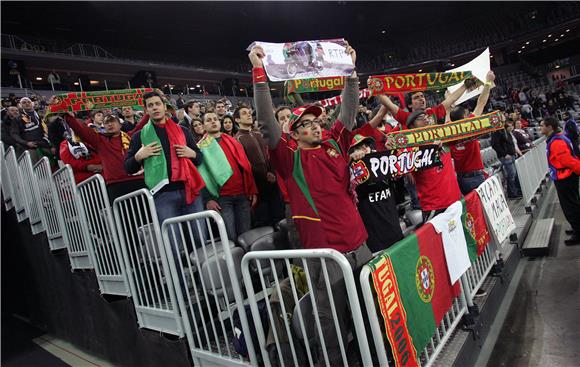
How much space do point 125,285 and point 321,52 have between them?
8.83ft

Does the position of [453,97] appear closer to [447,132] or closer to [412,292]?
[447,132]

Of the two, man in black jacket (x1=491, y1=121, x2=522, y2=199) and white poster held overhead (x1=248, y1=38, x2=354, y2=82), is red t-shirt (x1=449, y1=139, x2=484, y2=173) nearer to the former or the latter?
white poster held overhead (x1=248, y1=38, x2=354, y2=82)

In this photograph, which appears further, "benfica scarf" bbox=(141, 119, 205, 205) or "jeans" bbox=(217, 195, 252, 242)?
"jeans" bbox=(217, 195, 252, 242)

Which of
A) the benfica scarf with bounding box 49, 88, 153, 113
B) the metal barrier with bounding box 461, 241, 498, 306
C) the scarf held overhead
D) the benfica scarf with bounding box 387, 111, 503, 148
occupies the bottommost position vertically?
the metal barrier with bounding box 461, 241, 498, 306

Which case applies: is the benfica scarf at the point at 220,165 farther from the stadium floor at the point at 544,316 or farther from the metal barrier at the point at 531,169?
the metal barrier at the point at 531,169

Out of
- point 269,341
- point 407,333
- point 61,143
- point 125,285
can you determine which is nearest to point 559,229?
point 407,333

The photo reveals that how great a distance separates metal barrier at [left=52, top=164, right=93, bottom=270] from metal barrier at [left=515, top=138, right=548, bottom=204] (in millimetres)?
6829

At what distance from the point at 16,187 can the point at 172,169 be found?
12.1 ft

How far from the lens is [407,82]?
12.7 ft

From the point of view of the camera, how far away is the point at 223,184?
12.5 ft

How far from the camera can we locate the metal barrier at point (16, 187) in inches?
218

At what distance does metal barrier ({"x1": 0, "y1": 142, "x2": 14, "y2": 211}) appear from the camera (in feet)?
19.7

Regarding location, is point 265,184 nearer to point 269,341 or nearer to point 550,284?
point 269,341

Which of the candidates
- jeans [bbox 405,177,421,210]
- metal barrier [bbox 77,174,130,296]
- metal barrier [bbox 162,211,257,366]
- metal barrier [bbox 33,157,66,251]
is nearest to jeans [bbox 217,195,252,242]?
metal barrier [bbox 162,211,257,366]
